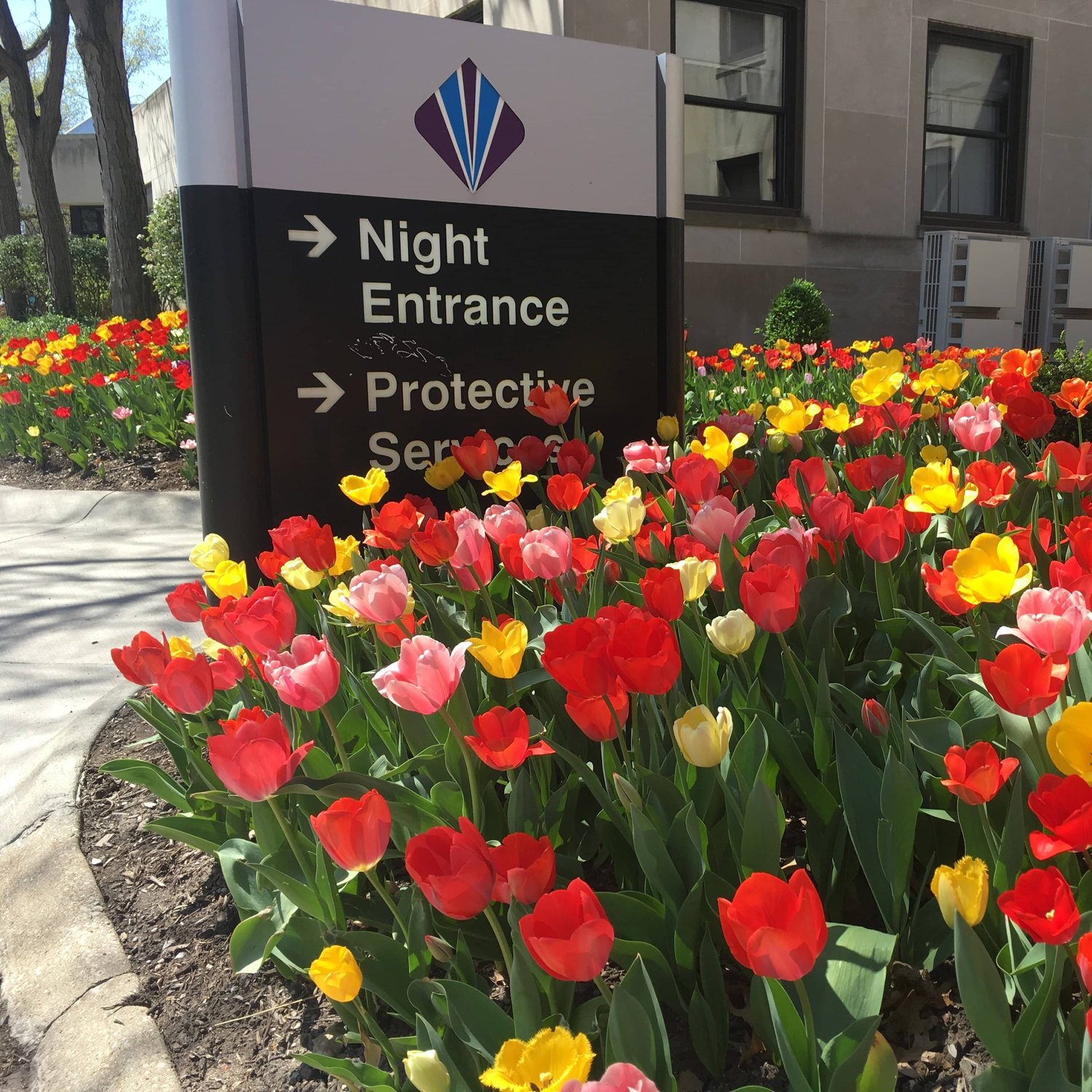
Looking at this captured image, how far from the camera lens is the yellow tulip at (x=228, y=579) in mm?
1824

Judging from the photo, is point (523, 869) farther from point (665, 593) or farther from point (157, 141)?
point (157, 141)

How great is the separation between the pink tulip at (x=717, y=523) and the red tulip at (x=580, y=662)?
61 centimetres

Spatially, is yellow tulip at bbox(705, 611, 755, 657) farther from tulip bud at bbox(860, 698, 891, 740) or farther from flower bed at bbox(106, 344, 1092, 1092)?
tulip bud at bbox(860, 698, 891, 740)

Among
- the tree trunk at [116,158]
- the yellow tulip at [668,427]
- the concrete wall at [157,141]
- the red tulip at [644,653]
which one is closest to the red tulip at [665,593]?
the red tulip at [644,653]

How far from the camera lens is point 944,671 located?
1.54 m

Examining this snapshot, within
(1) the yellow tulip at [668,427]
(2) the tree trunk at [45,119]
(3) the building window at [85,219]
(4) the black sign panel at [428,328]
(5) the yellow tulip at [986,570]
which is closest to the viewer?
(5) the yellow tulip at [986,570]

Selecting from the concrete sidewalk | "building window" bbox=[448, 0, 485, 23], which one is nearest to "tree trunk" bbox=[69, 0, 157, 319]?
"building window" bbox=[448, 0, 485, 23]

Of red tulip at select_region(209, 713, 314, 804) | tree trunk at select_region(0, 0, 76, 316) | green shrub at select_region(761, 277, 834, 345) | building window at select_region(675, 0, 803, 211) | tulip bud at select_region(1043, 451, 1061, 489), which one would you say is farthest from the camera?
tree trunk at select_region(0, 0, 76, 316)

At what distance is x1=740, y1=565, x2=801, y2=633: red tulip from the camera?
1335 mm

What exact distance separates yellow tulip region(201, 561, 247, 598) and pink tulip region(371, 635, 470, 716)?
2.43ft

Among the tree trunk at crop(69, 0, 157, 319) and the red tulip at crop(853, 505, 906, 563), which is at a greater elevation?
the tree trunk at crop(69, 0, 157, 319)

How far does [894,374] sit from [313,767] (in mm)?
2114

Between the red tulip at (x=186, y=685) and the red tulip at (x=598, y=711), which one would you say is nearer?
the red tulip at (x=598, y=711)

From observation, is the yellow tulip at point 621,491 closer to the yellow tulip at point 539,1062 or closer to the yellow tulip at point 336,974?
the yellow tulip at point 336,974
